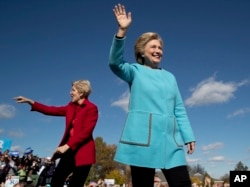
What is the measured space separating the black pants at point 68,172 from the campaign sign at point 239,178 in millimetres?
4538

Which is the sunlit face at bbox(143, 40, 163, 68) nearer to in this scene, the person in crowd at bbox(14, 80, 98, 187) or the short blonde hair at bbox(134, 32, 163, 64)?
the short blonde hair at bbox(134, 32, 163, 64)

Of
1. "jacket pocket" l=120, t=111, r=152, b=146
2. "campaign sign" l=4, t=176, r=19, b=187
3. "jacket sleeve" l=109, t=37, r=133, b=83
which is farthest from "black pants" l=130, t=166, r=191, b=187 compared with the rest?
"campaign sign" l=4, t=176, r=19, b=187

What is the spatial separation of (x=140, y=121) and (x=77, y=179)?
1.89 metres

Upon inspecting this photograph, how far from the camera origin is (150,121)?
3.44 m

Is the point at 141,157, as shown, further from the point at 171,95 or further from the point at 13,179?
the point at 13,179

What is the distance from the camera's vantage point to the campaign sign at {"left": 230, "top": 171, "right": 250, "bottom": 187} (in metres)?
8.02

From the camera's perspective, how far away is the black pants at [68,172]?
192 inches

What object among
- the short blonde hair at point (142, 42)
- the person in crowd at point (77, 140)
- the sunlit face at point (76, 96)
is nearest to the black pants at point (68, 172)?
the person in crowd at point (77, 140)

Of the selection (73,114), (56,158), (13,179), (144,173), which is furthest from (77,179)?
(13,179)

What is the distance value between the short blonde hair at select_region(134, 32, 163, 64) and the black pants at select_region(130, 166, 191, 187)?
122cm

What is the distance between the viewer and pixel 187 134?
12.1 feet

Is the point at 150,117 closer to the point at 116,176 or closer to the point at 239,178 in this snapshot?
the point at 239,178

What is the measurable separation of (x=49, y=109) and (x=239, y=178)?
5.01 metres

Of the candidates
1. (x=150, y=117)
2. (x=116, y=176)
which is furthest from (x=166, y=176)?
(x=116, y=176)
